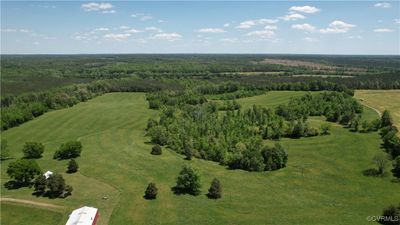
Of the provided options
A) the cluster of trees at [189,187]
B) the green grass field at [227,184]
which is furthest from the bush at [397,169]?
the cluster of trees at [189,187]

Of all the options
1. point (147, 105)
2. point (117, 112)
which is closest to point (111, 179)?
point (117, 112)

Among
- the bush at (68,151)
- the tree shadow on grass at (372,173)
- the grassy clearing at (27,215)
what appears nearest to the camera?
the grassy clearing at (27,215)

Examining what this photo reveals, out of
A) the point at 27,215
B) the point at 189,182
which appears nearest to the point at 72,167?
the point at 27,215

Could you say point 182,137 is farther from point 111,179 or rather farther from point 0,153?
point 0,153

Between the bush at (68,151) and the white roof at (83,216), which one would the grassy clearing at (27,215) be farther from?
the bush at (68,151)

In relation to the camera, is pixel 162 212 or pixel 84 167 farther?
pixel 84 167

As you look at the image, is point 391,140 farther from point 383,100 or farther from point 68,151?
point 68,151
